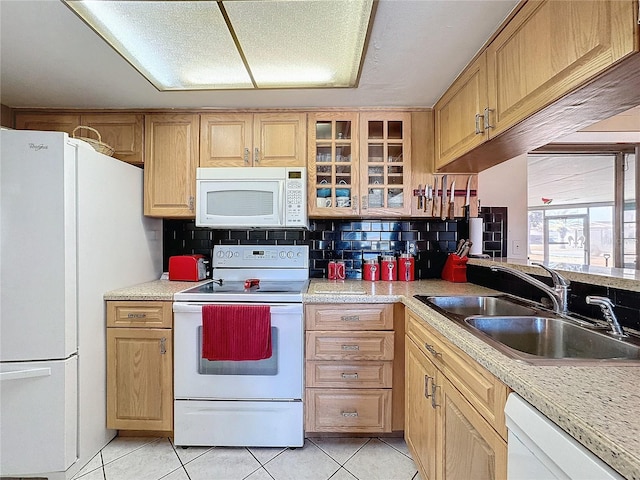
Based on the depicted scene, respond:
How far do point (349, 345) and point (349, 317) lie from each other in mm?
156

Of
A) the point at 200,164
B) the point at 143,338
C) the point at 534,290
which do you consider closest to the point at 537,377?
the point at 534,290

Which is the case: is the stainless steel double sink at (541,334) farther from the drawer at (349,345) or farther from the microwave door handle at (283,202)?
the microwave door handle at (283,202)

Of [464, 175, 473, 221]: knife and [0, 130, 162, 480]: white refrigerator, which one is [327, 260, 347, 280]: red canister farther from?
[0, 130, 162, 480]: white refrigerator

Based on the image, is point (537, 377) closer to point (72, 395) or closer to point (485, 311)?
point (485, 311)

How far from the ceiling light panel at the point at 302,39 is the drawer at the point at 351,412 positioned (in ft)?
5.70

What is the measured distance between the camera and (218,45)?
1.52 m

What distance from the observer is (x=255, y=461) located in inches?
68.0

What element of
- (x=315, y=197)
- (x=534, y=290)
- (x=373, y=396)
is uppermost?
(x=315, y=197)

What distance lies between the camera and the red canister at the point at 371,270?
235 centimetres

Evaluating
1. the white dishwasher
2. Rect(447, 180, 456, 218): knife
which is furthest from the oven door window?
Rect(447, 180, 456, 218): knife

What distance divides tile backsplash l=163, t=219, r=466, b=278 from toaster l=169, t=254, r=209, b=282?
0.30 m

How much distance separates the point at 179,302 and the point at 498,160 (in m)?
1.99

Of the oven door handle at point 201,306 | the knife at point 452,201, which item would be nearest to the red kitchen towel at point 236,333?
the oven door handle at point 201,306

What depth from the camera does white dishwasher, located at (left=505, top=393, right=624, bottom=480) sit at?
1.82ft
